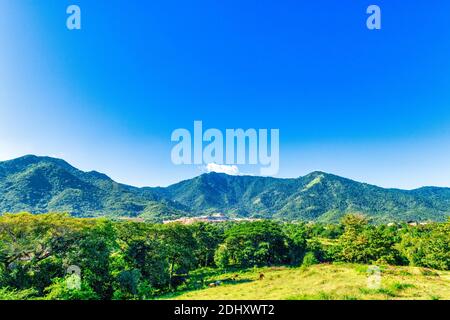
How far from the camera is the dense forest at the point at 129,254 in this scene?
21328 millimetres

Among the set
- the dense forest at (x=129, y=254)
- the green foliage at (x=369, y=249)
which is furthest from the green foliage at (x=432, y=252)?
the green foliage at (x=369, y=249)

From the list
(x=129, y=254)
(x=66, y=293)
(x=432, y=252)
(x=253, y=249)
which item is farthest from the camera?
(x=253, y=249)

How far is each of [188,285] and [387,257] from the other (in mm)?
30994

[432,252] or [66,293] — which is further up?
[66,293]

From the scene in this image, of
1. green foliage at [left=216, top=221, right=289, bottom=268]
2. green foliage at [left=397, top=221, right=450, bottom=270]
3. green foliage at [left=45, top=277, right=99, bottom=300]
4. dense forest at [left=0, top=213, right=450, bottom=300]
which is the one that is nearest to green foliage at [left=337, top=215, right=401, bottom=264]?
dense forest at [left=0, top=213, right=450, bottom=300]

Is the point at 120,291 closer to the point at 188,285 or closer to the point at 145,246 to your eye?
the point at 145,246

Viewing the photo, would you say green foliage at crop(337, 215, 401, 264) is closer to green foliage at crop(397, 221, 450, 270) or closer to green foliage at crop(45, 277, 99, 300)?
green foliage at crop(397, 221, 450, 270)

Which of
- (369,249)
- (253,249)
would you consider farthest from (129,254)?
(369,249)

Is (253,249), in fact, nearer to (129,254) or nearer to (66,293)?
(129,254)

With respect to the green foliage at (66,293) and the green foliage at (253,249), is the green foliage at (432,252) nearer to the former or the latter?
the green foliage at (253,249)

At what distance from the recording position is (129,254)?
30.8 metres
